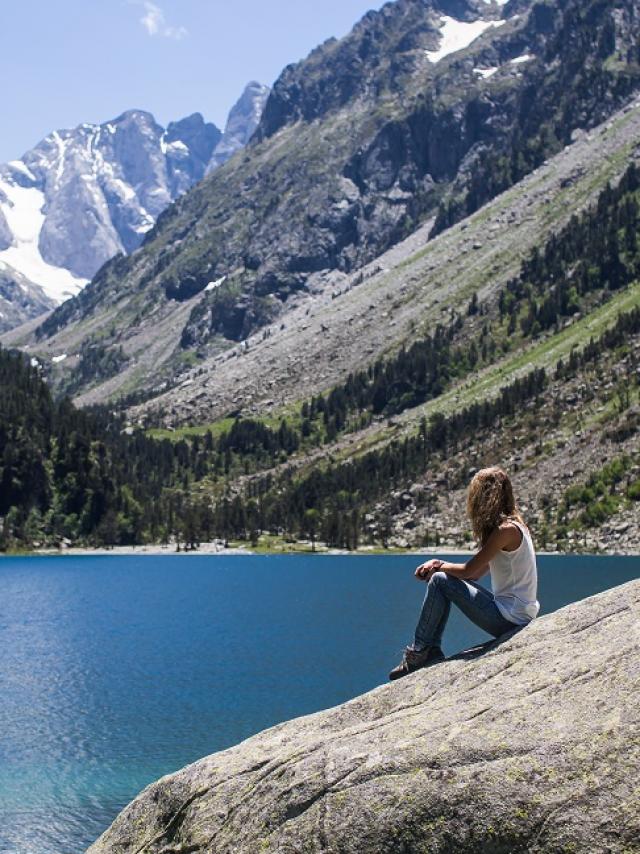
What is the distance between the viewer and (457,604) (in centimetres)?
1738

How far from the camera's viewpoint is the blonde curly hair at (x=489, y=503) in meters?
16.6

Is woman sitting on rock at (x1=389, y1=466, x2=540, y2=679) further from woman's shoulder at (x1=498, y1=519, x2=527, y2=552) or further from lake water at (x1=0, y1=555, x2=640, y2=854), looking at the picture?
lake water at (x1=0, y1=555, x2=640, y2=854)

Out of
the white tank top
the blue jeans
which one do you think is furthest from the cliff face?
the blue jeans

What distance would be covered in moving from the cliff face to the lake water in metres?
26.2

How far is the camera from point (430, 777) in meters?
13.5

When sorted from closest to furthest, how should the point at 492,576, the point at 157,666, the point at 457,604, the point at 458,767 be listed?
1. the point at 458,767
2. the point at 492,576
3. the point at 457,604
4. the point at 157,666

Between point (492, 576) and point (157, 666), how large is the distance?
67.4 meters

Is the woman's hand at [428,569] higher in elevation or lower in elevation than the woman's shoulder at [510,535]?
lower

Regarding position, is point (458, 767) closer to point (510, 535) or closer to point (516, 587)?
point (516, 587)

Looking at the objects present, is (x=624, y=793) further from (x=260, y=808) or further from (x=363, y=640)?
(x=363, y=640)

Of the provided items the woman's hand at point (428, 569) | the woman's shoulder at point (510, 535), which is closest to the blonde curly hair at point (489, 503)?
the woman's shoulder at point (510, 535)

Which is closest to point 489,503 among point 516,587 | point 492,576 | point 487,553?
point 487,553

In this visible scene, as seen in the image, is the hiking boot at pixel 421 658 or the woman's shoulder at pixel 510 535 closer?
the woman's shoulder at pixel 510 535

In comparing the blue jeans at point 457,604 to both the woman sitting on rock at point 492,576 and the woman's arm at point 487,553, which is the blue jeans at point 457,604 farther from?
the woman's arm at point 487,553
